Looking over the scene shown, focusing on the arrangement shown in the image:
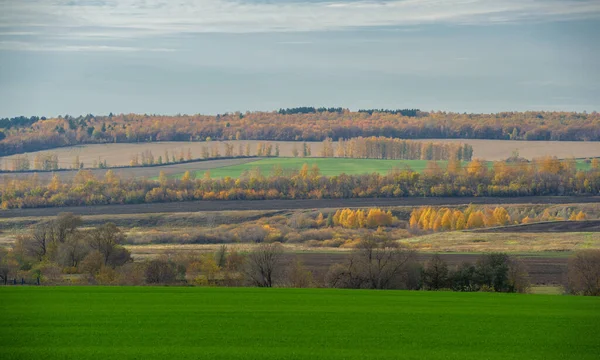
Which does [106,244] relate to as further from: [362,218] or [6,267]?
[362,218]

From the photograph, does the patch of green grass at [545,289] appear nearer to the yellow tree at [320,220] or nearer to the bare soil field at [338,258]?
the bare soil field at [338,258]

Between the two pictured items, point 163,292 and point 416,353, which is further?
point 163,292

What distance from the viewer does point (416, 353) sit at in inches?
961

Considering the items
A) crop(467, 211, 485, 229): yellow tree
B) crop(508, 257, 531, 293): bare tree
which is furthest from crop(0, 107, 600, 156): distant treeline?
crop(508, 257, 531, 293): bare tree

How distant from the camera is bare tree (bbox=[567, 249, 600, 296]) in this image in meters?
45.2

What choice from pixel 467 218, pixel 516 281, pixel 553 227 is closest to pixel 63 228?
pixel 516 281

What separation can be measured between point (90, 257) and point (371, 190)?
55.8 meters

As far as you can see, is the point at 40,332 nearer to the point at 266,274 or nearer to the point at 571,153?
the point at 266,274

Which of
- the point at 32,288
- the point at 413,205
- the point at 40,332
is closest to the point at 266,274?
the point at 32,288

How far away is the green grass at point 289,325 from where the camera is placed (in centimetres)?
2434

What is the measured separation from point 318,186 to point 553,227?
34809 mm

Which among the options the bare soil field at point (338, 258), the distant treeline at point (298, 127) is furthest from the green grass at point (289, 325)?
the distant treeline at point (298, 127)

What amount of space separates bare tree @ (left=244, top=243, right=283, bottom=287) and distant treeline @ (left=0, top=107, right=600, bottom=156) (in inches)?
3263

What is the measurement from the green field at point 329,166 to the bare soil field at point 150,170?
2231 millimetres
